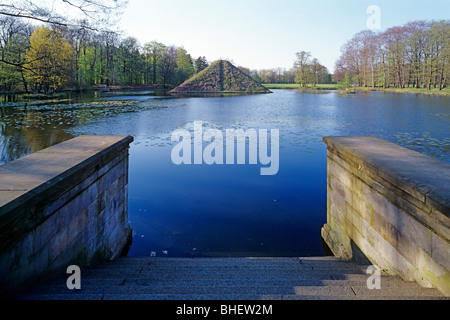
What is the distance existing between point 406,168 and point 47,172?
149 inches

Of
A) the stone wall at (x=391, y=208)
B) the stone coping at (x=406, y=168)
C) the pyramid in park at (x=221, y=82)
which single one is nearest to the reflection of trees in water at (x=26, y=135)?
the stone wall at (x=391, y=208)

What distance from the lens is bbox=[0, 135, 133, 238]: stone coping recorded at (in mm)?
2404

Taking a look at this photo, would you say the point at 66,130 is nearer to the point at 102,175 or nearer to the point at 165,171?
the point at 165,171

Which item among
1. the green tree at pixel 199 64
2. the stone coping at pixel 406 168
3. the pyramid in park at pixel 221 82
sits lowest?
A: the stone coping at pixel 406 168

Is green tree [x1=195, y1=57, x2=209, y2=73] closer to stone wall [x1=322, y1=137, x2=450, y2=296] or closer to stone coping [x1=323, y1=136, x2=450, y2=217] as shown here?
stone wall [x1=322, y1=137, x2=450, y2=296]

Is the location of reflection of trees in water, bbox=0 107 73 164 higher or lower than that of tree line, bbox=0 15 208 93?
lower

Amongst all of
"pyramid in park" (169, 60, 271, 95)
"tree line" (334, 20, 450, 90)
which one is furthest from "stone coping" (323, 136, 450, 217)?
"pyramid in park" (169, 60, 271, 95)

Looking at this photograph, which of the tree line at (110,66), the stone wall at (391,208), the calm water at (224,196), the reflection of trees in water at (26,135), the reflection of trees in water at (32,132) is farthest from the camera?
the tree line at (110,66)

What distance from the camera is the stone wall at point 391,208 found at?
8.30 feet

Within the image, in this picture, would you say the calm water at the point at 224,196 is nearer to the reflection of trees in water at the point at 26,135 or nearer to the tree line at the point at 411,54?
the reflection of trees in water at the point at 26,135

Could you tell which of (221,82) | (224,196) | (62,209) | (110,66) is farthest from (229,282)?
(221,82)

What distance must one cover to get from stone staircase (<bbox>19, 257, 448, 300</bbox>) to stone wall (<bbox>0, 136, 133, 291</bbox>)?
8.5 inches

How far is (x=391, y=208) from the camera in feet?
10.6

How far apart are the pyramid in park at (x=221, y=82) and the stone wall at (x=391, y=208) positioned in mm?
67842
